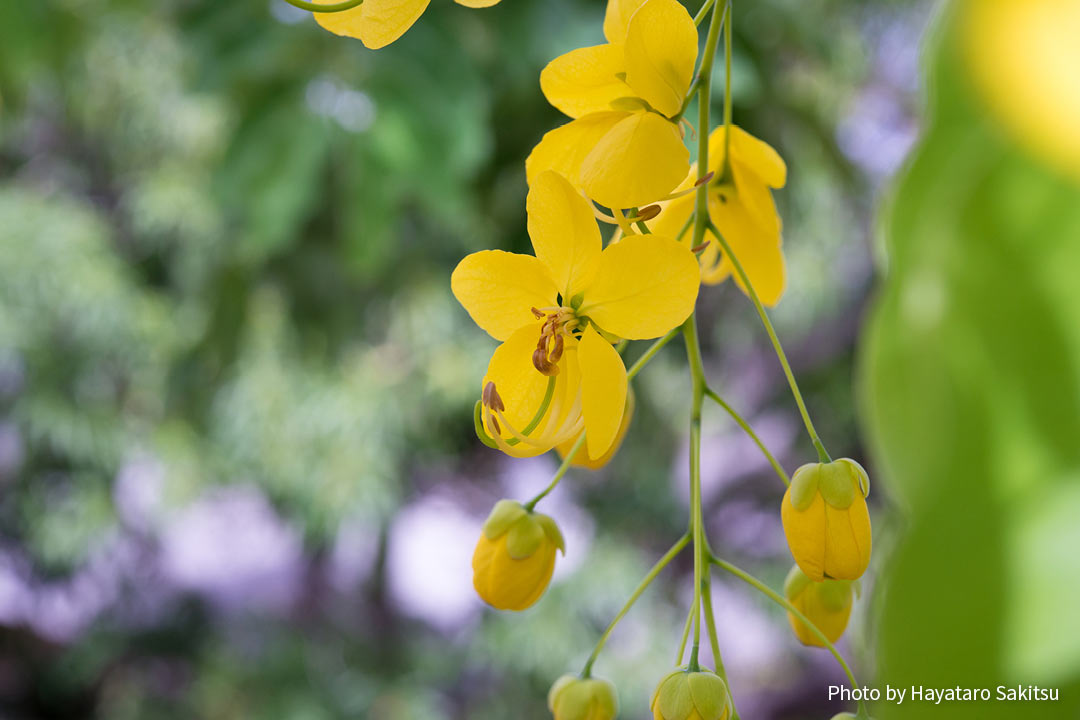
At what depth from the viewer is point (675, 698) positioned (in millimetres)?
245

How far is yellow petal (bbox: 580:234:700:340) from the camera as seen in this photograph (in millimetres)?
222

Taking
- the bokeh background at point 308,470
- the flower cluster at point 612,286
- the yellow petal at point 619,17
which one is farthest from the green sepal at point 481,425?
the bokeh background at point 308,470

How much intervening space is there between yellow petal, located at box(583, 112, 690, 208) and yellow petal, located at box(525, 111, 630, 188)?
0.03 meters

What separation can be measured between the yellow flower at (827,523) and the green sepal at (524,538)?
79 millimetres

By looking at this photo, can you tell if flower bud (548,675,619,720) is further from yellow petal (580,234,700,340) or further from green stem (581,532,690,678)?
yellow petal (580,234,700,340)

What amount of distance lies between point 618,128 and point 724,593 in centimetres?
272

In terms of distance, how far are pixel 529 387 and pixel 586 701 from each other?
11cm

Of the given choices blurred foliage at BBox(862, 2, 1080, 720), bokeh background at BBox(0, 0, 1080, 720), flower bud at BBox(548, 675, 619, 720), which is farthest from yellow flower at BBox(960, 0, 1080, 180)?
bokeh background at BBox(0, 0, 1080, 720)

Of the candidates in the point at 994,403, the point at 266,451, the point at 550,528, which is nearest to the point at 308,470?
the point at 266,451

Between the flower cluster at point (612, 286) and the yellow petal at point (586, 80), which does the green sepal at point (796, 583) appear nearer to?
the flower cluster at point (612, 286)

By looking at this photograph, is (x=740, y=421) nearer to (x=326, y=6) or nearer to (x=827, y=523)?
(x=827, y=523)

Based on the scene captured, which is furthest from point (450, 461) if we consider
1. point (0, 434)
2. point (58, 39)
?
point (58, 39)

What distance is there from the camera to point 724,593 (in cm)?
280

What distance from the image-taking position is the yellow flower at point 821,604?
0.29 m
